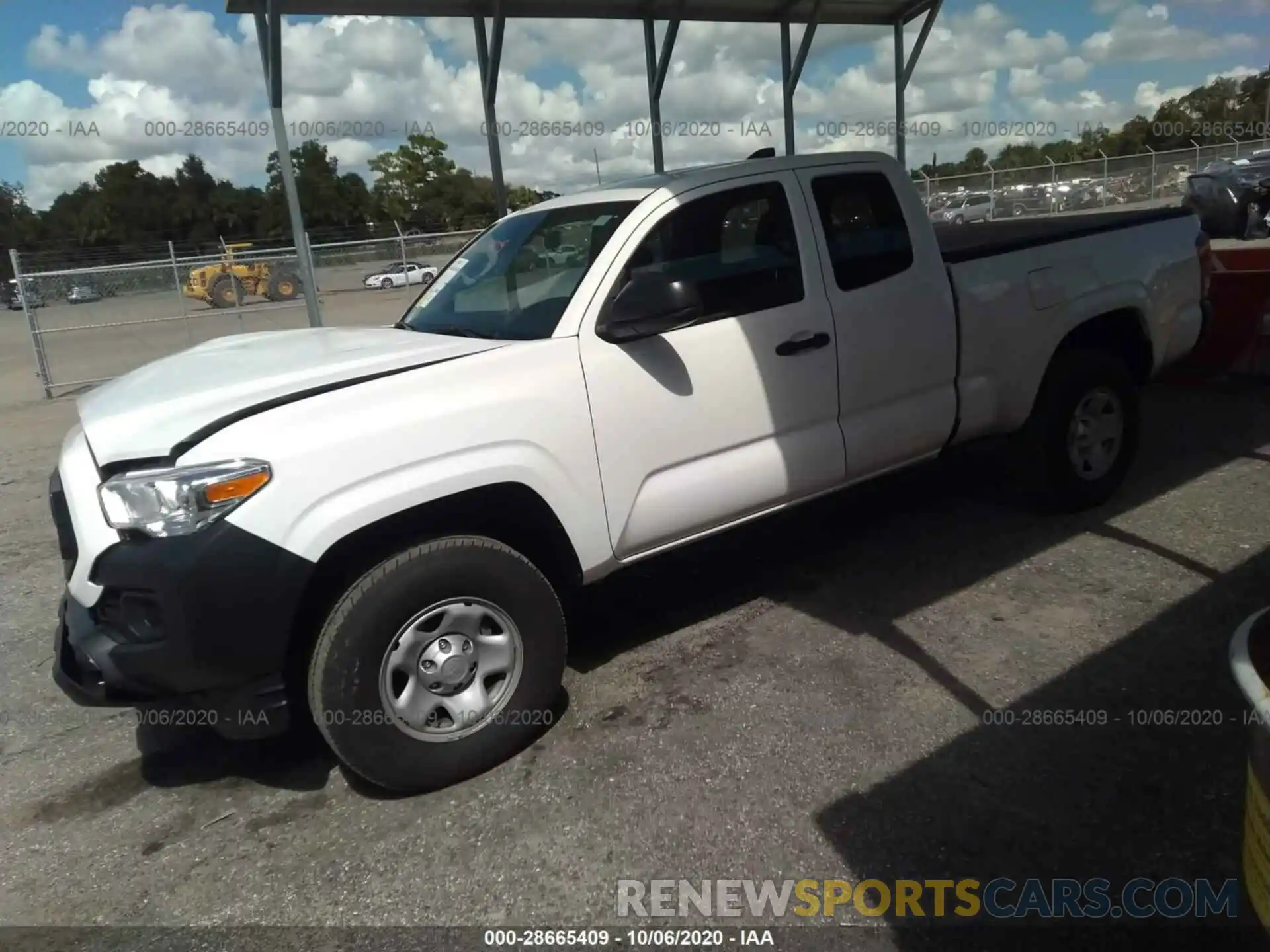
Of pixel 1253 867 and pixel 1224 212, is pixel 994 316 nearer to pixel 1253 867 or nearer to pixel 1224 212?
pixel 1253 867

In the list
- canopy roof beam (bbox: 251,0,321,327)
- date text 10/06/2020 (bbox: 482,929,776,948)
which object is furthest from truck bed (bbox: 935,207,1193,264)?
canopy roof beam (bbox: 251,0,321,327)

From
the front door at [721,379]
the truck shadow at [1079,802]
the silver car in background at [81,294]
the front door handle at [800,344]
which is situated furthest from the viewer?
the silver car in background at [81,294]

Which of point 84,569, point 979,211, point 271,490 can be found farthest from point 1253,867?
point 979,211

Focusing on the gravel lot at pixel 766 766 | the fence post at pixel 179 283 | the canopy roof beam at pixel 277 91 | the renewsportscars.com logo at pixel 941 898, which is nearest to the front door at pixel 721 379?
the gravel lot at pixel 766 766

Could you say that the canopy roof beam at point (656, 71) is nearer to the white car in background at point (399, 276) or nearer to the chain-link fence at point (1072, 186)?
the white car in background at point (399, 276)

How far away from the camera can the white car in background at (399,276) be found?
17.5 m

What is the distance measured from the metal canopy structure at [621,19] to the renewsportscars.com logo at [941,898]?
855 centimetres

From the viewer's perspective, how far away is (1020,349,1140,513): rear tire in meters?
4.71

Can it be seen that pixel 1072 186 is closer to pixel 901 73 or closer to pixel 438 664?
pixel 901 73

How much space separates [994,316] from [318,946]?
383 centimetres

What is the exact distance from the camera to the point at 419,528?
10.0 feet

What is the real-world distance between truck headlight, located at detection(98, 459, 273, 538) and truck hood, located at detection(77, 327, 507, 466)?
10cm

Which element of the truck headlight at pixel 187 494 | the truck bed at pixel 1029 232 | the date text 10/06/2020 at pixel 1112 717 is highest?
the truck bed at pixel 1029 232

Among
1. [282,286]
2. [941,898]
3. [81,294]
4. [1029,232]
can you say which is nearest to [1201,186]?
[1029,232]
